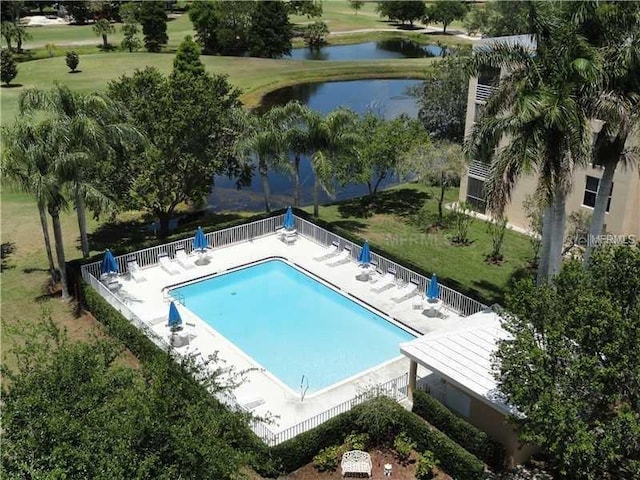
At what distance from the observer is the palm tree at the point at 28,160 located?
23.2 m

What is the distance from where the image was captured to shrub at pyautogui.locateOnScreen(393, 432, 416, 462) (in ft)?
59.5

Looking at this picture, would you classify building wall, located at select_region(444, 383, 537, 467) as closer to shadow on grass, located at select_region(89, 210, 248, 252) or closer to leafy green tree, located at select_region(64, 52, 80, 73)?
shadow on grass, located at select_region(89, 210, 248, 252)

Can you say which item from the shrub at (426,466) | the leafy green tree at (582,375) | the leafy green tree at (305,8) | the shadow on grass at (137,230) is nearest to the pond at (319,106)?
the shadow on grass at (137,230)

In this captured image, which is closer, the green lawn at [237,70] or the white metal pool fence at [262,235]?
the white metal pool fence at [262,235]

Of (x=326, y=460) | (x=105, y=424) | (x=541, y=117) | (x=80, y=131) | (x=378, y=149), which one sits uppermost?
(x=541, y=117)

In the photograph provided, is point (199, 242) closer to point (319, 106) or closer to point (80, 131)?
Answer: point (80, 131)

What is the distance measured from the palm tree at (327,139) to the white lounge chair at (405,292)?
6.89m

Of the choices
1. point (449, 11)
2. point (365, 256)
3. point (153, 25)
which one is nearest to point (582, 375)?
point (365, 256)

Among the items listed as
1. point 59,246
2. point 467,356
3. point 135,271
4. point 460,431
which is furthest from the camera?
point 135,271

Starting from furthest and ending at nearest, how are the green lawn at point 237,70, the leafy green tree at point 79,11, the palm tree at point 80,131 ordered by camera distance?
the leafy green tree at point 79,11 < the green lawn at point 237,70 < the palm tree at point 80,131

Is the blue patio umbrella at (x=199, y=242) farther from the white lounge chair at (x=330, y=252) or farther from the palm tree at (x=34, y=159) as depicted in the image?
the palm tree at (x=34, y=159)

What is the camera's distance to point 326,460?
1784 cm

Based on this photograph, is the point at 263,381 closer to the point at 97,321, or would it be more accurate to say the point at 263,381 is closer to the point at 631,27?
the point at 97,321

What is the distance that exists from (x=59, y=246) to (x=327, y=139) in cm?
1344
